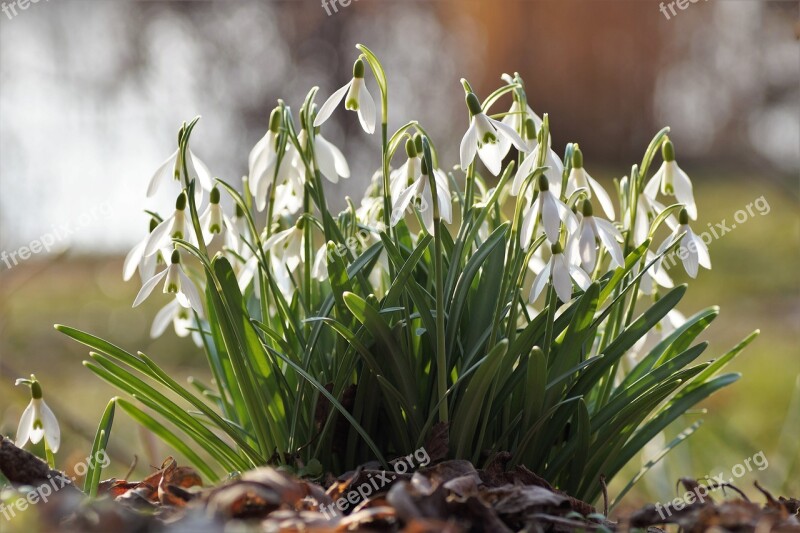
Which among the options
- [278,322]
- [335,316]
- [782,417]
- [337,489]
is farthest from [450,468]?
[782,417]

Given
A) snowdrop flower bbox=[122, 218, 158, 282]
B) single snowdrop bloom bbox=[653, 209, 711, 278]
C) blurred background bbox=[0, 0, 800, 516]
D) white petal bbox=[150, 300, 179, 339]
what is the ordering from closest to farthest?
single snowdrop bloom bbox=[653, 209, 711, 278]
snowdrop flower bbox=[122, 218, 158, 282]
white petal bbox=[150, 300, 179, 339]
blurred background bbox=[0, 0, 800, 516]

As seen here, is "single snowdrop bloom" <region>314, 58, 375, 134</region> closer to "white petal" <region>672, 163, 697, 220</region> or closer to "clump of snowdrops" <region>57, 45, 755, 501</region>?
"clump of snowdrops" <region>57, 45, 755, 501</region>

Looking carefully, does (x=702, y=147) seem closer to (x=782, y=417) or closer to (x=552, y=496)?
(x=782, y=417)

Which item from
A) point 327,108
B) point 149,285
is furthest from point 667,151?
point 149,285

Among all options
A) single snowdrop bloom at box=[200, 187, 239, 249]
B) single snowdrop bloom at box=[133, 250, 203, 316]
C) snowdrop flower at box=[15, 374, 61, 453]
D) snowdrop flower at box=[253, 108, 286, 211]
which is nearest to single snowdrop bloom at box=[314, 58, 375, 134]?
snowdrop flower at box=[253, 108, 286, 211]

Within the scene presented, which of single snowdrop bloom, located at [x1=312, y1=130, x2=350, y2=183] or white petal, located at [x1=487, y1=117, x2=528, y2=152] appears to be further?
single snowdrop bloom, located at [x1=312, y1=130, x2=350, y2=183]

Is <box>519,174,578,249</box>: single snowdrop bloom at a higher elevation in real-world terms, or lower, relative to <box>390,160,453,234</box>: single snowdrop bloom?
lower

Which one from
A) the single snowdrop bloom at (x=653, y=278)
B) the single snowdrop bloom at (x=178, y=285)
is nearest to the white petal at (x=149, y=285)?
the single snowdrop bloom at (x=178, y=285)

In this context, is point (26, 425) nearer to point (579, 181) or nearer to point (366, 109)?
point (366, 109)

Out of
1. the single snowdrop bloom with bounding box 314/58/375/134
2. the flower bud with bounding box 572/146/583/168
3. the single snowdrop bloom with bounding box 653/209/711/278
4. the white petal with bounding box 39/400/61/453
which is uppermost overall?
the single snowdrop bloom with bounding box 314/58/375/134
